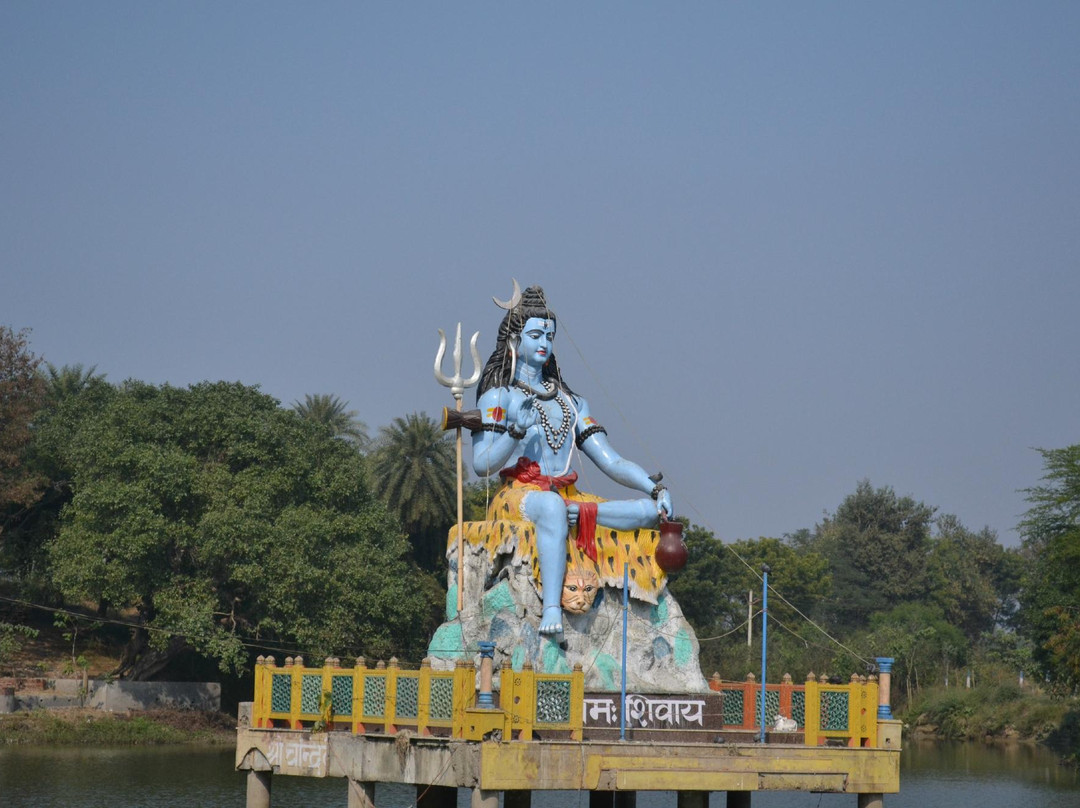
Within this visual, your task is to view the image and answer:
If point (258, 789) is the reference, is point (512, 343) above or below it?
above

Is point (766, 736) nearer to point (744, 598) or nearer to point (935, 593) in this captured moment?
point (744, 598)

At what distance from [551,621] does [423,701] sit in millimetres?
2479

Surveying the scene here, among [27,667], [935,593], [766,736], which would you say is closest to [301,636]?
[27,667]

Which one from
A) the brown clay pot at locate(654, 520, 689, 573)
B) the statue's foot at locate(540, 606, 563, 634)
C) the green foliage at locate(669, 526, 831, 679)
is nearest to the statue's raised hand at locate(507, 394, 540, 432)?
the brown clay pot at locate(654, 520, 689, 573)

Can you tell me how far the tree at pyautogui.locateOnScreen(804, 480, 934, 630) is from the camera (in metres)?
73.9

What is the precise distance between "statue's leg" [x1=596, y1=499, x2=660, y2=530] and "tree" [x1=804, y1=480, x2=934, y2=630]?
54.5 metres

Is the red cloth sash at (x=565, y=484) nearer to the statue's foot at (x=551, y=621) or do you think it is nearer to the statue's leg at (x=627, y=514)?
the statue's leg at (x=627, y=514)

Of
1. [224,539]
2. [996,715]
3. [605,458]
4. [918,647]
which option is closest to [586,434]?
[605,458]

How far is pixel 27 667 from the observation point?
1751 inches

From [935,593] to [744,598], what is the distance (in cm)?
1517

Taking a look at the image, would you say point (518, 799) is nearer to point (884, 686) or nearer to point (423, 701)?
point (423, 701)

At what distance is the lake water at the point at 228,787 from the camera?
29.3 m

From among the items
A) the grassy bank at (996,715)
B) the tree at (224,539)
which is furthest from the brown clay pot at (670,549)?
the grassy bank at (996,715)

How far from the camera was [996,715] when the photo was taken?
2061 inches
